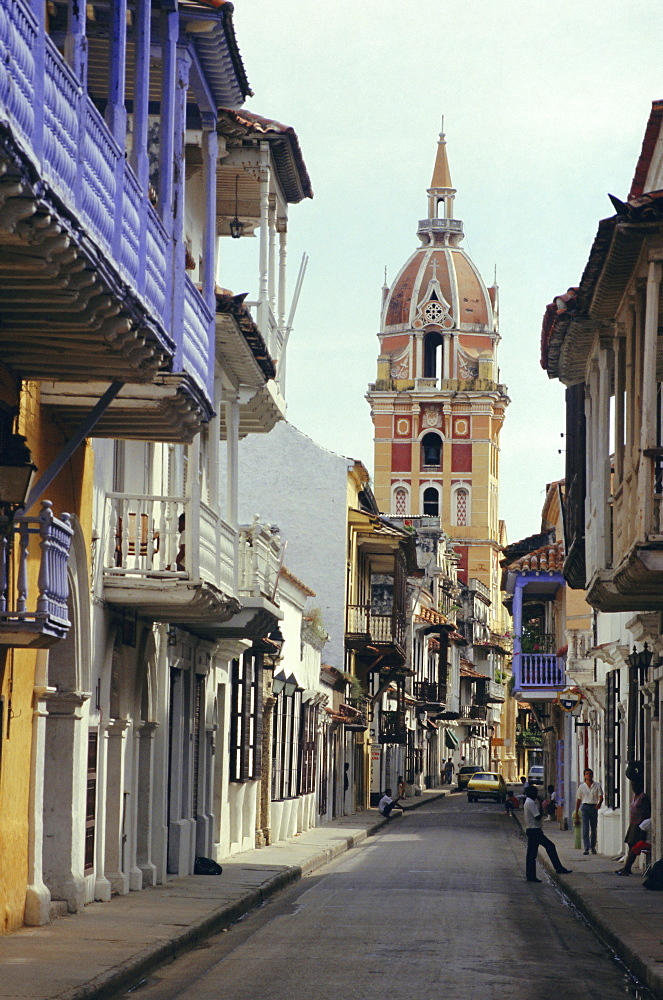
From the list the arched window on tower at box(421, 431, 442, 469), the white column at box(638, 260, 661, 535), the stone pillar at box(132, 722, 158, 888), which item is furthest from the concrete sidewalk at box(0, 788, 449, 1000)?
the arched window on tower at box(421, 431, 442, 469)

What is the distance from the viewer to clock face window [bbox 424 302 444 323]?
113 metres

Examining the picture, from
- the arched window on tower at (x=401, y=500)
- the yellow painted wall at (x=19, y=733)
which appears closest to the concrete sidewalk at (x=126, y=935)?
the yellow painted wall at (x=19, y=733)

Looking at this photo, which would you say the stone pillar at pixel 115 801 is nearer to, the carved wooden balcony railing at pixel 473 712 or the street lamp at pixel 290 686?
the street lamp at pixel 290 686

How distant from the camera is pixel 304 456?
148 ft

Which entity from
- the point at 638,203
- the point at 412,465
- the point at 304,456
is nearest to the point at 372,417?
the point at 412,465

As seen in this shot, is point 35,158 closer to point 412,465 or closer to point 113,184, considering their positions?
point 113,184

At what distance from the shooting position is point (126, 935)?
14.3 meters

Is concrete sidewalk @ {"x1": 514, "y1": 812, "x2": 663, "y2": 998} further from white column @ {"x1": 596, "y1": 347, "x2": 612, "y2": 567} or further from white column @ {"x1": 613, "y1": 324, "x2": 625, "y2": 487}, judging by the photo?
white column @ {"x1": 613, "y1": 324, "x2": 625, "y2": 487}

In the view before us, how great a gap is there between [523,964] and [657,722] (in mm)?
8529

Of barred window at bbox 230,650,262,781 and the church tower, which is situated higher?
the church tower

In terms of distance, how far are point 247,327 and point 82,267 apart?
376 inches

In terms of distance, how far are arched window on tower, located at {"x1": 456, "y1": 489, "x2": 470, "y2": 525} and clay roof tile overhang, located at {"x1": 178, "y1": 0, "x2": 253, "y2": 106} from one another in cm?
9745

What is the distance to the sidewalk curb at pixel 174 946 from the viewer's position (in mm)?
11469

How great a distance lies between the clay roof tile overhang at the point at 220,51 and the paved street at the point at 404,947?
7.33 metres
